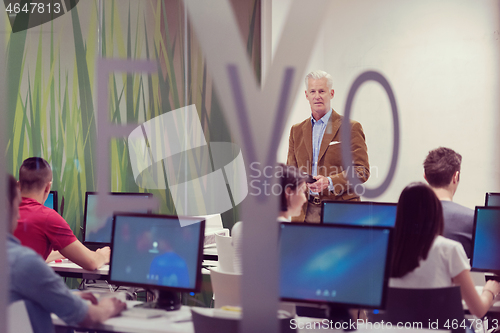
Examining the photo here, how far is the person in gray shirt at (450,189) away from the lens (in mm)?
2545

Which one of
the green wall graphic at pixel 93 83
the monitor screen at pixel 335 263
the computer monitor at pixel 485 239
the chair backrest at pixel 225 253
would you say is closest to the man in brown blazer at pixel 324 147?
the monitor screen at pixel 335 263

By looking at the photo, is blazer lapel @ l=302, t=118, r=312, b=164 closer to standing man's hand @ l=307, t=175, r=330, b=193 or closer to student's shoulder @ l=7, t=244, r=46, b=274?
standing man's hand @ l=307, t=175, r=330, b=193

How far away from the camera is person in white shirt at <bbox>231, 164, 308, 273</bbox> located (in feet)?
5.37

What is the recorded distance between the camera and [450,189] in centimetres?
264

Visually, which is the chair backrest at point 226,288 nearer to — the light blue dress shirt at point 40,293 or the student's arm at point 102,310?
the student's arm at point 102,310

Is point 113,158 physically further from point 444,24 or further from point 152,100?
point 444,24

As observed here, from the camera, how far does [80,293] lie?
1.88 meters

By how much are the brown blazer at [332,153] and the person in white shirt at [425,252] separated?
22 cm

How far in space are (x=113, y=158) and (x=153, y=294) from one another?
64 centimetres

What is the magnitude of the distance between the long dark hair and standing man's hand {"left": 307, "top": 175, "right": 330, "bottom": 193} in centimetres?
32

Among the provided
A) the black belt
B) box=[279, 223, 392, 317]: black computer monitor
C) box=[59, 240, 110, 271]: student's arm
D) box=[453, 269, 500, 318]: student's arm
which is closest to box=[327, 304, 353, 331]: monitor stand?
box=[279, 223, 392, 317]: black computer monitor

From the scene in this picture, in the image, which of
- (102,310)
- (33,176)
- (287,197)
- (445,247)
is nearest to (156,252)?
(102,310)

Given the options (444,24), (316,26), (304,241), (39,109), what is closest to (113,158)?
(304,241)

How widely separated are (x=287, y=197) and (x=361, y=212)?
1.95 feet
